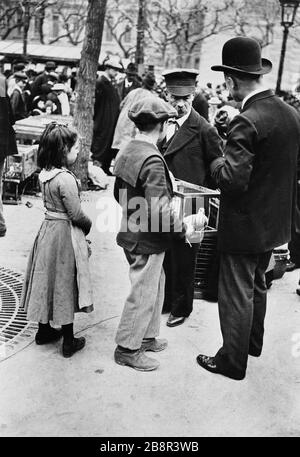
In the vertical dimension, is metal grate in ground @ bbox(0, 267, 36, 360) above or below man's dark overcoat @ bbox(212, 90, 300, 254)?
below

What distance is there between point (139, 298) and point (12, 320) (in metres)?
1.36

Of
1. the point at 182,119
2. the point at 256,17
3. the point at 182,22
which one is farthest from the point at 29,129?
the point at 256,17

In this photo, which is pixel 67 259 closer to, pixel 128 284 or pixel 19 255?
pixel 128 284

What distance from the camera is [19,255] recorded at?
672 centimetres

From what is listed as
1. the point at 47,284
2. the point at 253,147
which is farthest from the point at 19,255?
the point at 253,147

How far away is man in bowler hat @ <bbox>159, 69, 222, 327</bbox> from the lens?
5.06 metres

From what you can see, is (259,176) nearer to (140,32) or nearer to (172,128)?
(172,128)

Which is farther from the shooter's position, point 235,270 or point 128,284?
point 128,284

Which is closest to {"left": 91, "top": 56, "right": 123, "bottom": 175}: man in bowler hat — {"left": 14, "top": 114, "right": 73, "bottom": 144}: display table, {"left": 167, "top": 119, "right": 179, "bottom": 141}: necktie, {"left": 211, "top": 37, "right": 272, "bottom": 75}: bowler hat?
{"left": 14, "top": 114, "right": 73, "bottom": 144}: display table

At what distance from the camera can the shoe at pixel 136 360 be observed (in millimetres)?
4398

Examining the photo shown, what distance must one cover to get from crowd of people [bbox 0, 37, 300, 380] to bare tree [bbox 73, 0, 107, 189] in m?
5.28

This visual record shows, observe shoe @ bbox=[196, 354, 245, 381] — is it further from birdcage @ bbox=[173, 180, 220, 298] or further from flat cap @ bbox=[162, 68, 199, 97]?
flat cap @ bbox=[162, 68, 199, 97]

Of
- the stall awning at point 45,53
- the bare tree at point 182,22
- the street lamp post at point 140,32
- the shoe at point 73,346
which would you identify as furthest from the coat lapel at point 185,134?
the bare tree at point 182,22

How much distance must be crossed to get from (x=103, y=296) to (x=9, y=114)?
2.77 meters
